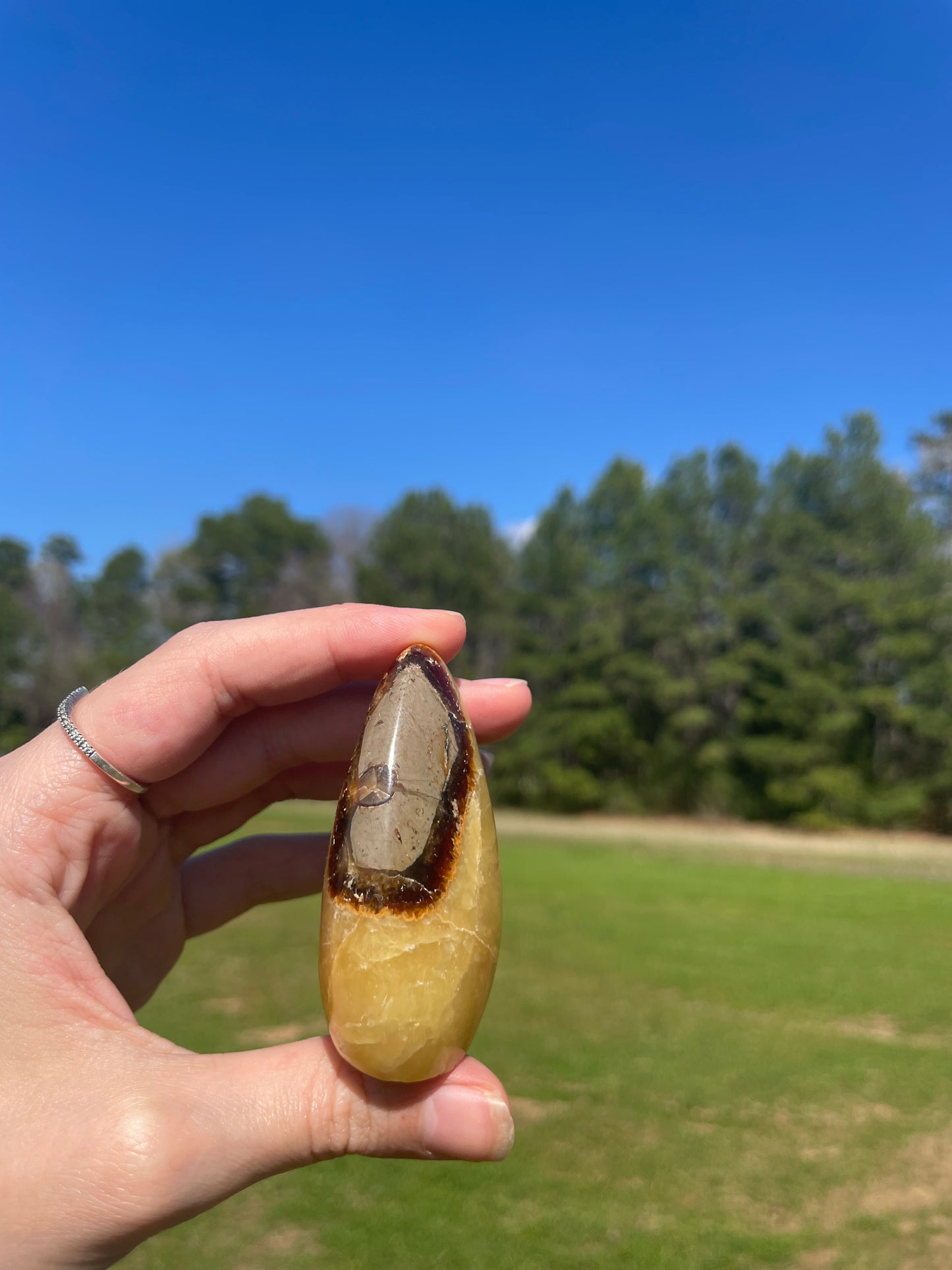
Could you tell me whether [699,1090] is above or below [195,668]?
below

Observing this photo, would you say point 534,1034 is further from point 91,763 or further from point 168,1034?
point 91,763

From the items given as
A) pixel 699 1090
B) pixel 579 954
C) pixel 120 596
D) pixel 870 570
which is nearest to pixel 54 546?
pixel 120 596

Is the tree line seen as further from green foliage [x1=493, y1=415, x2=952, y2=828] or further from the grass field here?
the grass field

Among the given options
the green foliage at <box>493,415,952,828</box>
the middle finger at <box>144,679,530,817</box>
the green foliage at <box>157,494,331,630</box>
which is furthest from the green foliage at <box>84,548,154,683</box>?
the middle finger at <box>144,679,530,817</box>

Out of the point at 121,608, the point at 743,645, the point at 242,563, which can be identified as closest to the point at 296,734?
the point at 743,645

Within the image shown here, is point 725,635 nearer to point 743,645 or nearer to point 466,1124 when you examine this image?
point 743,645

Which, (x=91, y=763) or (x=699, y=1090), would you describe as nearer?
(x=91, y=763)
